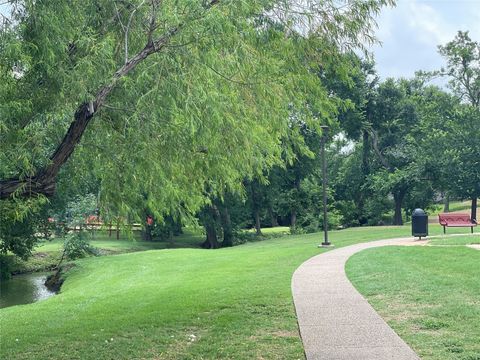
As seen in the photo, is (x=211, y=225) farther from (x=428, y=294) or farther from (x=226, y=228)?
(x=428, y=294)

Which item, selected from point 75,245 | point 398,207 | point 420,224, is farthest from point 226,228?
point 420,224

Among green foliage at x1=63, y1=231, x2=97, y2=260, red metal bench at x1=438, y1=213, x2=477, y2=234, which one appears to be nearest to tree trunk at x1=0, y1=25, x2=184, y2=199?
red metal bench at x1=438, y1=213, x2=477, y2=234

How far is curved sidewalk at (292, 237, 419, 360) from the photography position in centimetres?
613

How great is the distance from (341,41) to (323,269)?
8.88 metres

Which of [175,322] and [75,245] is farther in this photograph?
[75,245]

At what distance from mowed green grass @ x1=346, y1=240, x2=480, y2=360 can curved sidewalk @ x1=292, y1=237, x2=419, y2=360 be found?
22 centimetres

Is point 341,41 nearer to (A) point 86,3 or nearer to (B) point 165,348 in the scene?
(A) point 86,3

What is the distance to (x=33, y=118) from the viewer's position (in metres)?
6.31

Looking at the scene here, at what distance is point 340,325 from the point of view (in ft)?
24.8

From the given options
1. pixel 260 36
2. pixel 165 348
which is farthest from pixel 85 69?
pixel 165 348

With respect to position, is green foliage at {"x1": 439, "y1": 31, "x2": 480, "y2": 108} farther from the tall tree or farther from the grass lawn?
the grass lawn

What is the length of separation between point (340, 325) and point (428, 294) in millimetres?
2673

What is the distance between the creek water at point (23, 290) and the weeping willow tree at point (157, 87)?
14245 mm

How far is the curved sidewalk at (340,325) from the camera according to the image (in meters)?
6.13
